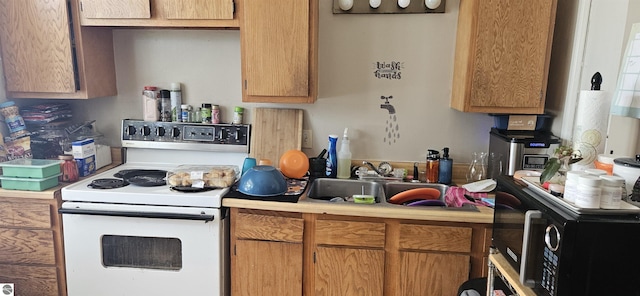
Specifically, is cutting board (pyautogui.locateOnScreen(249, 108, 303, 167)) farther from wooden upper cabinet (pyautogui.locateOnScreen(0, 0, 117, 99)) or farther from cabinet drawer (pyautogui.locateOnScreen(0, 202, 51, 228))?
cabinet drawer (pyautogui.locateOnScreen(0, 202, 51, 228))

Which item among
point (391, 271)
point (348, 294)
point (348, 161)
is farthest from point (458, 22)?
point (348, 294)

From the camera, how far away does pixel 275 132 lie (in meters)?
2.44

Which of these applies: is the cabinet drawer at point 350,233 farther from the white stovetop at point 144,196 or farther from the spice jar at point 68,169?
the spice jar at point 68,169

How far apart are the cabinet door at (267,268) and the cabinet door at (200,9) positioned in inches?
43.1

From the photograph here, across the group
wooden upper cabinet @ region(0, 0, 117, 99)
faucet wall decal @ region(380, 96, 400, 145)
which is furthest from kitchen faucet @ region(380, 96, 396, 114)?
wooden upper cabinet @ region(0, 0, 117, 99)

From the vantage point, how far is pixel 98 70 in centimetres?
236

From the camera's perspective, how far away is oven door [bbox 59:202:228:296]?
77.0 inches

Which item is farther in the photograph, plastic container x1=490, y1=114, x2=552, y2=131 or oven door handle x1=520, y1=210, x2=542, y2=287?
plastic container x1=490, y1=114, x2=552, y2=131

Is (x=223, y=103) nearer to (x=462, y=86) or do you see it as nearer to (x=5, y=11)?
(x=5, y=11)

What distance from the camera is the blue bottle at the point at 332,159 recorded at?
2.35m

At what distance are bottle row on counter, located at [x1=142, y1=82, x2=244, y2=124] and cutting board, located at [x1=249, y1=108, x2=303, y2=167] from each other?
0.41ft

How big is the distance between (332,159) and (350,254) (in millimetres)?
608

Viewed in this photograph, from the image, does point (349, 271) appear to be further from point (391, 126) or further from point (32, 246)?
point (32, 246)

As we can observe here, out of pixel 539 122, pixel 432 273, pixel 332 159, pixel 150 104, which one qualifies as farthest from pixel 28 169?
pixel 539 122
